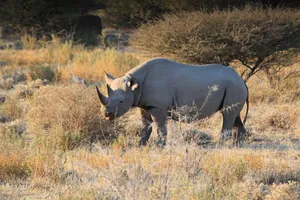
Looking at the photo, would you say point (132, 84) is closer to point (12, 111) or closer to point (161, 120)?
point (161, 120)

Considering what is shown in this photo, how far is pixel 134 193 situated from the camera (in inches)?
168

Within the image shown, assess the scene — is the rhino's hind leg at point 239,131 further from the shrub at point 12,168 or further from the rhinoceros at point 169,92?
the shrub at point 12,168

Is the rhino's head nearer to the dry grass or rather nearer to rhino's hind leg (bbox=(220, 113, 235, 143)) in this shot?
the dry grass

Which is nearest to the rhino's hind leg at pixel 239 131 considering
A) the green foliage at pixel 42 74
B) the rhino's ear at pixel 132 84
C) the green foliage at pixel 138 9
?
the rhino's ear at pixel 132 84

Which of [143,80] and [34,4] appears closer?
[143,80]

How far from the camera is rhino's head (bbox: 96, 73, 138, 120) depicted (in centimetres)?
712

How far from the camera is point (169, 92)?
756 cm

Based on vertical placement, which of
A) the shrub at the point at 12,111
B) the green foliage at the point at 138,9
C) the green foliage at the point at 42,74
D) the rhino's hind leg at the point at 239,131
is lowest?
the green foliage at the point at 138,9

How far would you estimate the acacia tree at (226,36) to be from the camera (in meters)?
11.5

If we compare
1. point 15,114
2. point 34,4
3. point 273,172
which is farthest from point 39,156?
point 34,4

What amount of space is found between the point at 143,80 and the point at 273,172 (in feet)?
7.81

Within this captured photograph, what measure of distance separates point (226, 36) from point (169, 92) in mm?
4291

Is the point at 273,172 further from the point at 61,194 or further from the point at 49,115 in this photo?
the point at 49,115

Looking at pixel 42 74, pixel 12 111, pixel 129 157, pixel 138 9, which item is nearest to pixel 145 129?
pixel 129 157
